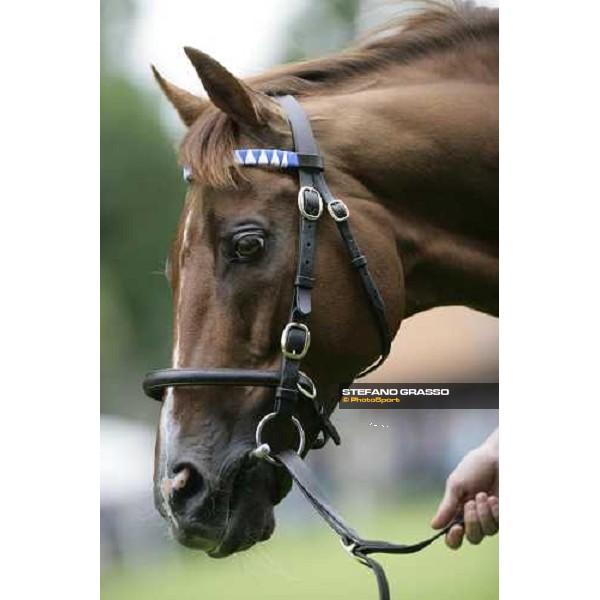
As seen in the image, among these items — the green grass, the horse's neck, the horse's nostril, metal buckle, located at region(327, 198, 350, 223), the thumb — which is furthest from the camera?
the green grass

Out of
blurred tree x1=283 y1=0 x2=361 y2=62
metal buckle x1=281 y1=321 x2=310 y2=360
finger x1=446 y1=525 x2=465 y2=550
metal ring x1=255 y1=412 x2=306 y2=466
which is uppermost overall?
blurred tree x1=283 y1=0 x2=361 y2=62

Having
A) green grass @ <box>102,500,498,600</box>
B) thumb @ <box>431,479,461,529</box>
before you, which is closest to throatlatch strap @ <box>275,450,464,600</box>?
thumb @ <box>431,479,461,529</box>

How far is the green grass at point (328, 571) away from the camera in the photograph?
3.07 meters

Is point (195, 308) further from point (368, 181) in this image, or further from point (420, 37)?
point (420, 37)

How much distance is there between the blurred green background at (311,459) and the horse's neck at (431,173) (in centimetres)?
76

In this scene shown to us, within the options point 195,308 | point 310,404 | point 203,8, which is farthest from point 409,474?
point 203,8

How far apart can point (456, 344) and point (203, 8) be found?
1.44 meters

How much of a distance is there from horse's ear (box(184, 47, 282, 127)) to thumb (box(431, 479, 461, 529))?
1448 mm

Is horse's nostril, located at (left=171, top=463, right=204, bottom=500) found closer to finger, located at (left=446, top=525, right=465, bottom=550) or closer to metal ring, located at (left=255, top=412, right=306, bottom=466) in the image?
metal ring, located at (left=255, top=412, right=306, bottom=466)

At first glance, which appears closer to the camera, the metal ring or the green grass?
the metal ring

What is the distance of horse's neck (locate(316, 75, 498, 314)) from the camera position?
2.18m

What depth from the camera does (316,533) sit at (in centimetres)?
308

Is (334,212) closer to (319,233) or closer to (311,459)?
(319,233)

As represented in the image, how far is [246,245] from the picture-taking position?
2012mm
